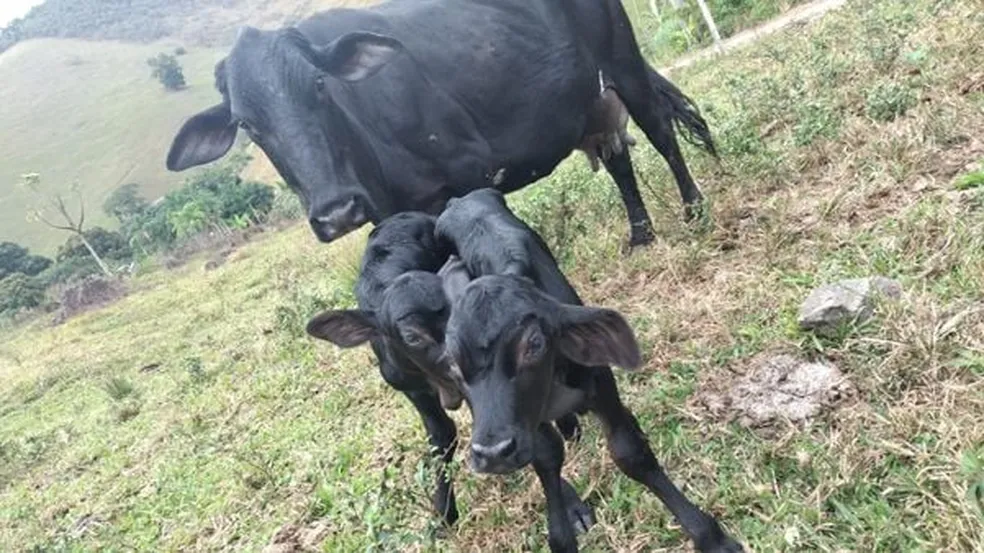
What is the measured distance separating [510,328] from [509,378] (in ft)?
0.44

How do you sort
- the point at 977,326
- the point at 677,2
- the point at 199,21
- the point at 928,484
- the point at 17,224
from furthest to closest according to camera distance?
the point at 199,21 → the point at 17,224 → the point at 677,2 → the point at 977,326 → the point at 928,484

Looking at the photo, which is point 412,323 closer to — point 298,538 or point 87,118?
point 298,538

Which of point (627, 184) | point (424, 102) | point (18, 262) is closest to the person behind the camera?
point (424, 102)

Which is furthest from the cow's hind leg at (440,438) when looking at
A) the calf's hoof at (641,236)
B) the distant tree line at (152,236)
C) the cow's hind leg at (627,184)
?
the distant tree line at (152,236)

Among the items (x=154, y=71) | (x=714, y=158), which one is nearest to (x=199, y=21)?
(x=154, y=71)

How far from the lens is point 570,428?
11.6 ft

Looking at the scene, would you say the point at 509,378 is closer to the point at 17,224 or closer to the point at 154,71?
the point at 17,224

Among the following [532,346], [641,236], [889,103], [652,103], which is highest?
[532,346]

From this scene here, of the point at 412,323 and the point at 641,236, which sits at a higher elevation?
the point at 412,323

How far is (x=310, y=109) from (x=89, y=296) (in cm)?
2414

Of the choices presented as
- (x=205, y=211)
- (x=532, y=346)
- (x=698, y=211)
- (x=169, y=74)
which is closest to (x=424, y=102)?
(x=698, y=211)

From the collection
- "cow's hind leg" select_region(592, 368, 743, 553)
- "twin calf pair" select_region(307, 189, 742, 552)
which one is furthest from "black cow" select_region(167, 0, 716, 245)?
"cow's hind leg" select_region(592, 368, 743, 553)

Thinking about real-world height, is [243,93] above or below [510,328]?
above

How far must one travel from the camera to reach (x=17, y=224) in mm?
82500
